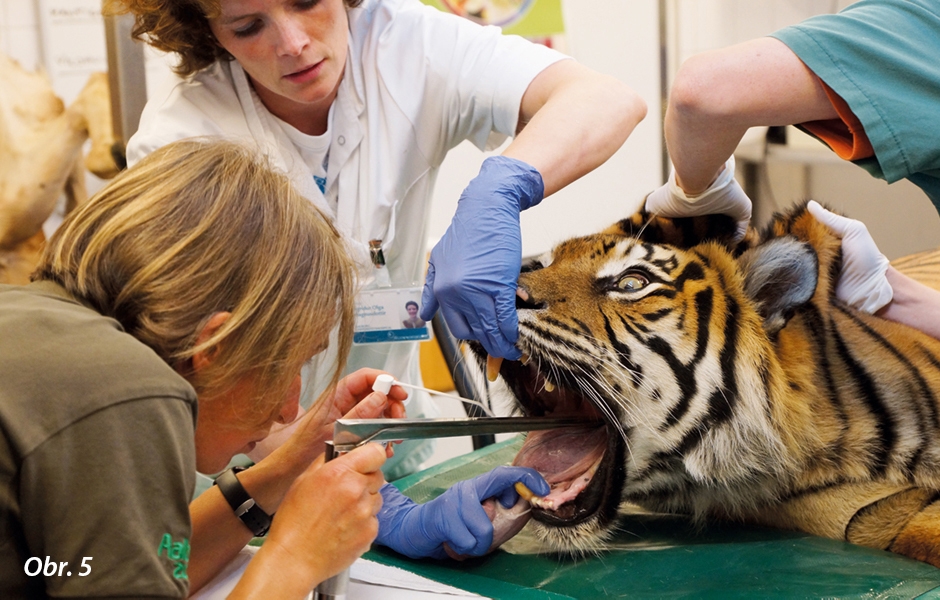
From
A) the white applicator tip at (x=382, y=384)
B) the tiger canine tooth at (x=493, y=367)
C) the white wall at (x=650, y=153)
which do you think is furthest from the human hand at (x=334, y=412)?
the white wall at (x=650, y=153)

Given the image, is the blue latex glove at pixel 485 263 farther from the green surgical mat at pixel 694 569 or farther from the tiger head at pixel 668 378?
the green surgical mat at pixel 694 569

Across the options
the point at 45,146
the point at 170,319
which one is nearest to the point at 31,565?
the point at 170,319

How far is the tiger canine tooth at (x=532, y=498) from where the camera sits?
4.16ft

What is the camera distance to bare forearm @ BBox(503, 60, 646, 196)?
144 centimetres

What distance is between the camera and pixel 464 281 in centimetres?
122

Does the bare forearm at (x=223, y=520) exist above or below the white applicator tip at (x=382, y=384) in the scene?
below

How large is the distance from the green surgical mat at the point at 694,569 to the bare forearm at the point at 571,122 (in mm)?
607

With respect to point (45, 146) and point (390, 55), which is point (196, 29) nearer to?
point (390, 55)

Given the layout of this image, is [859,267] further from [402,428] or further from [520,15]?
[520,15]

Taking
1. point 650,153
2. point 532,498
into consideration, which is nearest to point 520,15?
point 650,153

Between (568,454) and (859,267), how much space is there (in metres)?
0.61

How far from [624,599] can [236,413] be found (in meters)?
0.56

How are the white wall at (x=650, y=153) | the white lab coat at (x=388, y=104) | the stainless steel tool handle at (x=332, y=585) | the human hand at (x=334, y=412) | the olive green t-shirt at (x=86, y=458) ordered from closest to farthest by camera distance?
the olive green t-shirt at (x=86, y=458), the stainless steel tool handle at (x=332, y=585), the human hand at (x=334, y=412), the white lab coat at (x=388, y=104), the white wall at (x=650, y=153)

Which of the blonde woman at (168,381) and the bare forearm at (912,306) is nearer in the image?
the blonde woman at (168,381)
